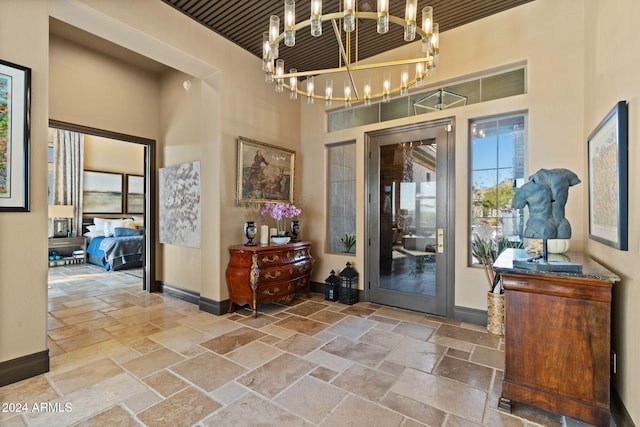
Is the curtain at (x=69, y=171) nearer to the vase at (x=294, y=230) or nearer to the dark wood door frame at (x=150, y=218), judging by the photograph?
the dark wood door frame at (x=150, y=218)

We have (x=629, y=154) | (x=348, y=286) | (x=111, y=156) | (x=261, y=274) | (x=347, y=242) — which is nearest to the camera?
(x=629, y=154)

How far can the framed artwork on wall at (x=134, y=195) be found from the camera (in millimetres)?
9008

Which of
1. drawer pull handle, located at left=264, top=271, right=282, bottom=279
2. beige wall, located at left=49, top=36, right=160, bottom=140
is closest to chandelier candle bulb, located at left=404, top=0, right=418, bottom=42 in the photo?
drawer pull handle, located at left=264, top=271, right=282, bottom=279

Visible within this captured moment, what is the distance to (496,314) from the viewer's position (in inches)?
129

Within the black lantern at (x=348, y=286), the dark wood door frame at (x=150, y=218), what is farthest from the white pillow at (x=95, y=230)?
the black lantern at (x=348, y=286)

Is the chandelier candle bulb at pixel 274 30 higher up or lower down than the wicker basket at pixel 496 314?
higher up

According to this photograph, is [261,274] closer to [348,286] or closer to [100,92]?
[348,286]

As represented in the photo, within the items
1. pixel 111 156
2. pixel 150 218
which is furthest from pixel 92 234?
pixel 150 218

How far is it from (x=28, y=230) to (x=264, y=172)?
271cm

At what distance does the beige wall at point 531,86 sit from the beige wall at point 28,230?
3870 mm

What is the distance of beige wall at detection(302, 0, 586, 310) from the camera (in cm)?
305

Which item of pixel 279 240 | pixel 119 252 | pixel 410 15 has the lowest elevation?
pixel 119 252

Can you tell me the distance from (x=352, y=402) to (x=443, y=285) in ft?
7.39

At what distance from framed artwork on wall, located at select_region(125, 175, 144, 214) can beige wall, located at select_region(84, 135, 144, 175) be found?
0.21m
